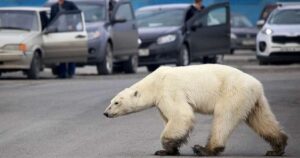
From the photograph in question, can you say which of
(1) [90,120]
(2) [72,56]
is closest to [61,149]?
(1) [90,120]

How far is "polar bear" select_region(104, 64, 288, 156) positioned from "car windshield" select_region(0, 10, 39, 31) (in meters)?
13.5

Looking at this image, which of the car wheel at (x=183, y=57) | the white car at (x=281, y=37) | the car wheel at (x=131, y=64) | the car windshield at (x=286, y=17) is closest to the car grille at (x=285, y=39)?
the white car at (x=281, y=37)

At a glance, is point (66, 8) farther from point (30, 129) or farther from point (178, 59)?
point (30, 129)

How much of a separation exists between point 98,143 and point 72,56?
A: 12320 mm

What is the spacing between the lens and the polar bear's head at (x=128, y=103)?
36.1 feet

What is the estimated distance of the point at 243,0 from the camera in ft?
142

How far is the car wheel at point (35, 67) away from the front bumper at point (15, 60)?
0.16m

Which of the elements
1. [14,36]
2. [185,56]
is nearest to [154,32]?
[185,56]

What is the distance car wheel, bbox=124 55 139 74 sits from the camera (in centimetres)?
2769

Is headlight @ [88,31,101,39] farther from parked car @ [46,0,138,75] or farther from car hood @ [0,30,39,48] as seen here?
car hood @ [0,30,39,48]

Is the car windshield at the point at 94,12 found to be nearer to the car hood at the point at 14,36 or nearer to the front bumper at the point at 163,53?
the front bumper at the point at 163,53

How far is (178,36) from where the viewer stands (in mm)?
27609

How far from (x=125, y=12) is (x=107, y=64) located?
215cm

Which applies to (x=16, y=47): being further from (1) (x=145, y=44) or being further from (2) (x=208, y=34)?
(2) (x=208, y=34)
